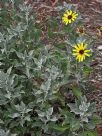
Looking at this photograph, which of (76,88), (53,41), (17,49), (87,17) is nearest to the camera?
(76,88)

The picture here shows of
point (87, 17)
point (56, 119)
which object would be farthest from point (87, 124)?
point (87, 17)

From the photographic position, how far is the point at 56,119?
376cm

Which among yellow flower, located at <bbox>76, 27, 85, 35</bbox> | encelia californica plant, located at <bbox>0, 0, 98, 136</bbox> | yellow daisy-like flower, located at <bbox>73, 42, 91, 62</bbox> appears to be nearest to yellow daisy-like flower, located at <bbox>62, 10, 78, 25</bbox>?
encelia californica plant, located at <bbox>0, 0, 98, 136</bbox>

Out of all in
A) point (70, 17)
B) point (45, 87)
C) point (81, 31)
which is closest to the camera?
point (45, 87)

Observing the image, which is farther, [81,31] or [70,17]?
[81,31]

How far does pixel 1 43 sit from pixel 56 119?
98 centimetres

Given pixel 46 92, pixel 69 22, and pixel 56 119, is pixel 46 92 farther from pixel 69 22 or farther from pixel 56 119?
pixel 69 22

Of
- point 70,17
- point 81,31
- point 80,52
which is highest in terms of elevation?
point 70,17

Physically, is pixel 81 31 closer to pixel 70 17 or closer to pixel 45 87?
pixel 70 17

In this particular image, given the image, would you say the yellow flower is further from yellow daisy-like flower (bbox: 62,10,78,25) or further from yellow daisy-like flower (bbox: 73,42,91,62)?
yellow daisy-like flower (bbox: 73,42,91,62)

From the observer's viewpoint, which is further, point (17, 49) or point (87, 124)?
point (17, 49)

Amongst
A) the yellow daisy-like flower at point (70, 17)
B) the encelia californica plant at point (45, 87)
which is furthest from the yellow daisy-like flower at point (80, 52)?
the yellow daisy-like flower at point (70, 17)

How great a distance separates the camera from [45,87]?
3.76 metres

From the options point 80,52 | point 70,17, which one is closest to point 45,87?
point 80,52
